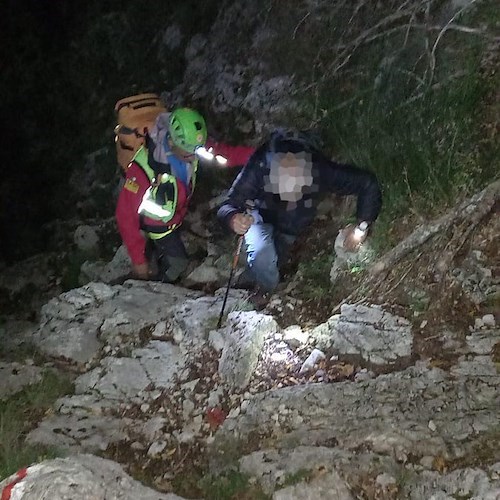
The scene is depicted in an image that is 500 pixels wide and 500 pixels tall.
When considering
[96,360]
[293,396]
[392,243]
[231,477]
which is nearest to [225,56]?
[392,243]

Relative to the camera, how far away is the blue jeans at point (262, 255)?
522 cm

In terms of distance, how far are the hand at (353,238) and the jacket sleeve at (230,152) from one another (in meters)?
1.20

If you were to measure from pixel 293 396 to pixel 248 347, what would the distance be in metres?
0.59

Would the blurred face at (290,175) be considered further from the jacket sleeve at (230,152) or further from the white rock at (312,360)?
the white rock at (312,360)

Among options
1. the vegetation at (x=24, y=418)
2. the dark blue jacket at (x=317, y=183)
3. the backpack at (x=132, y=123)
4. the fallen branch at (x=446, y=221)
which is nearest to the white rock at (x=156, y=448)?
the vegetation at (x=24, y=418)

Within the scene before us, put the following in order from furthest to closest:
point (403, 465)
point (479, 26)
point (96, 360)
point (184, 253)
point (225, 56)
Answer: point (225, 56) < point (184, 253) < point (479, 26) < point (96, 360) < point (403, 465)

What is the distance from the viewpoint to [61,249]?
872cm

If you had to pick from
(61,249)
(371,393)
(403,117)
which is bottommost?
(61,249)

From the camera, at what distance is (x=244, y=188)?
502cm

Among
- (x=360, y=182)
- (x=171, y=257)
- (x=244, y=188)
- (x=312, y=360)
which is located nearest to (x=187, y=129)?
(x=244, y=188)

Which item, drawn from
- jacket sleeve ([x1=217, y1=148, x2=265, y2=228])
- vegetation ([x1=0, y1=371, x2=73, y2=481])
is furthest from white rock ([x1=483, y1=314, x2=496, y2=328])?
vegetation ([x1=0, y1=371, x2=73, y2=481])

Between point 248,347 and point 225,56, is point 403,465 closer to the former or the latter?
point 248,347

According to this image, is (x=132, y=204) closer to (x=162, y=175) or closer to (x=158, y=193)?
(x=158, y=193)

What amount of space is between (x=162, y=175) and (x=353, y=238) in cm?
177
